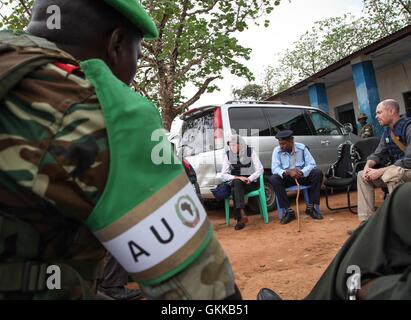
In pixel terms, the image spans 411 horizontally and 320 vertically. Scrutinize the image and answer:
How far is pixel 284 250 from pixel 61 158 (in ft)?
11.9

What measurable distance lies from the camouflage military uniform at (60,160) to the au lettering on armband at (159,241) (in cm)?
2

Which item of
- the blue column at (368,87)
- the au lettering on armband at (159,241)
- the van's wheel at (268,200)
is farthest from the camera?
the blue column at (368,87)

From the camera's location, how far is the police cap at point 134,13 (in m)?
0.84

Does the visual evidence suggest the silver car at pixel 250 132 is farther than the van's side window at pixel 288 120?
No

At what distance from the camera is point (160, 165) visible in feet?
2.06

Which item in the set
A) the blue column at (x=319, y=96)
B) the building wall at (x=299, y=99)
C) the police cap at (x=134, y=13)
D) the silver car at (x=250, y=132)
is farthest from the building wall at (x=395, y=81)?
the police cap at (x=134, y=13)

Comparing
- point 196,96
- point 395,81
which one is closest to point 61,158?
point 196,96

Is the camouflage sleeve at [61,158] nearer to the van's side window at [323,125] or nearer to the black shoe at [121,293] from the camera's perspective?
the black shoe at [121,293]

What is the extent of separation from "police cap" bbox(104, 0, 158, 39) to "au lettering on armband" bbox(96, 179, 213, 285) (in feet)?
1.65

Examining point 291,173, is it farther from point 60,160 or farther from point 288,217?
point 60,160

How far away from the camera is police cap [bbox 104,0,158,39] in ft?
2.75

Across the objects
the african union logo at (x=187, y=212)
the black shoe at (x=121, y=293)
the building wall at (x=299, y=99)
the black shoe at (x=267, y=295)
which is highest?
the building wall at (x=299, y=99)
